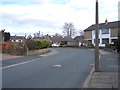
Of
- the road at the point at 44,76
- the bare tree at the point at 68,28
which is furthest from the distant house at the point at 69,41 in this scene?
the road at the point at 44,76

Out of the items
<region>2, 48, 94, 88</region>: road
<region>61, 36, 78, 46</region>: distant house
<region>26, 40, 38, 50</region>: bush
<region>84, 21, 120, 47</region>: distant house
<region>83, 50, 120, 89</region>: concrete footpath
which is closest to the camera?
<region>83, 50, 120, 89</region>: concrete footpath

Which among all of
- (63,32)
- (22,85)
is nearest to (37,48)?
(22,85)

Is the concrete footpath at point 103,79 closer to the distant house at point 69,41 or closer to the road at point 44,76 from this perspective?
the road at point 44,76

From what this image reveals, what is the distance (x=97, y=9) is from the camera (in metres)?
14.7

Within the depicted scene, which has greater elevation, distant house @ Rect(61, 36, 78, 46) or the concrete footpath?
distant house @ Rect(61, 36, 78, 46)

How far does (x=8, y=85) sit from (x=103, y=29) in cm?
6302

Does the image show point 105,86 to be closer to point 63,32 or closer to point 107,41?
point 107,41

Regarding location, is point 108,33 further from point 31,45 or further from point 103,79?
point 103,79

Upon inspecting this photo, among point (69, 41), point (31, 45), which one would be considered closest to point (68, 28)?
point (69, 41)

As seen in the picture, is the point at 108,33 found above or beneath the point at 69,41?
above

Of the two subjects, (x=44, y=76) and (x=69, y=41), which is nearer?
(x=44, y=76)

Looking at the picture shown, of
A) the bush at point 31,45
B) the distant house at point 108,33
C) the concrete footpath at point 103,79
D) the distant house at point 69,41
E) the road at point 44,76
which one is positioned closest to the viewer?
the concrete footpath at point 103,79

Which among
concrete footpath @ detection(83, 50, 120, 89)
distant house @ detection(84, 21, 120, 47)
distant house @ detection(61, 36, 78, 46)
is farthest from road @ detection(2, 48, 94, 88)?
distant house @ detection(61, 36, 78, 46)

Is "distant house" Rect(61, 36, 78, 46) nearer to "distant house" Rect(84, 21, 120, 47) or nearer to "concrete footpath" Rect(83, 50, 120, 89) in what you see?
"distant house" Rect(84, 21, 120, 47)
